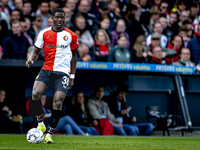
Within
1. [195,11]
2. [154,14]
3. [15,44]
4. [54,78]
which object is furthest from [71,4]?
[195,11]

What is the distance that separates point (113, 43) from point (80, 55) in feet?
6.14

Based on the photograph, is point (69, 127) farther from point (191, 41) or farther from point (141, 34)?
point (191, 41)

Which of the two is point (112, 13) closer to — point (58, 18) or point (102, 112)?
point (102, 112)

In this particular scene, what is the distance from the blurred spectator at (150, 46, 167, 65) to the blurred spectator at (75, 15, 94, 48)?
1900 mm

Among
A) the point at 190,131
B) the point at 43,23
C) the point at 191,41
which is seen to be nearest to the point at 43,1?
the point at 43,23

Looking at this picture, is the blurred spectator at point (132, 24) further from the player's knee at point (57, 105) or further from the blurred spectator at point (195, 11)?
the player's knee at point (57, 105)

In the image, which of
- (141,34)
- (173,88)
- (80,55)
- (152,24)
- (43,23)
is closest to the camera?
(80,55)

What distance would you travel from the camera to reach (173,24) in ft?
46.6

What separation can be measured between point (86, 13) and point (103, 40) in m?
1.39

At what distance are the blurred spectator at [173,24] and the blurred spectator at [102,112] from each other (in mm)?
4680

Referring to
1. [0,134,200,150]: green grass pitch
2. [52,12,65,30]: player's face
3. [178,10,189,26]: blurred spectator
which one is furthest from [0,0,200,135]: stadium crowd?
[52,12,65,30]: player's face

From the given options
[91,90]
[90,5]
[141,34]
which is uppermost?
[90,5]

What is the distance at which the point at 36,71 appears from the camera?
10945 millimetres

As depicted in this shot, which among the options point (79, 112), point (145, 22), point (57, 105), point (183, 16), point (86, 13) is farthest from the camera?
point (183, 16)
